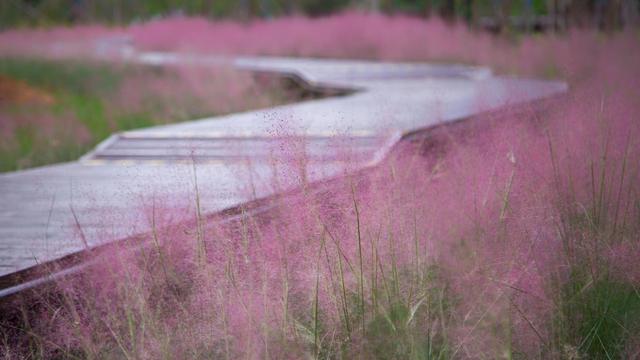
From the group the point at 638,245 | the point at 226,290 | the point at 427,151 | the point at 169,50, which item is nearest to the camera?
the point at 226,290

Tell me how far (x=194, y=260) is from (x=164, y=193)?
21.0 inches

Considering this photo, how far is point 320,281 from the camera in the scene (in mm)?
2648

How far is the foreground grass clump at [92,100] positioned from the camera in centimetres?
723

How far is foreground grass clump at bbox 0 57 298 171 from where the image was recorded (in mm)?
7227

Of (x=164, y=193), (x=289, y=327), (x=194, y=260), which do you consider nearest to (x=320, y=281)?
(x=289, y=327)

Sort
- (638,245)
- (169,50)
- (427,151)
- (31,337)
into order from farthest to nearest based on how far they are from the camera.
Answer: (169,50), (427,151), (31,337), (638,245)

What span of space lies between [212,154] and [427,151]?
4.05 feet

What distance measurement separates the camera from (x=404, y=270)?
2883 mm

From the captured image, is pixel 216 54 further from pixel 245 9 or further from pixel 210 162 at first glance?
pixel 245 9

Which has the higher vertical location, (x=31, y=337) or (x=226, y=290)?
(x=226, y=290)

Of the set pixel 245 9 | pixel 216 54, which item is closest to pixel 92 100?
pixel 216 54

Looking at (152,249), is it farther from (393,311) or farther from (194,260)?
(393,311)

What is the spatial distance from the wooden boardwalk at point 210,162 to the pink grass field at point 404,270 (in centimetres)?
13

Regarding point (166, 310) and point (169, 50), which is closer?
point (166, 310)
